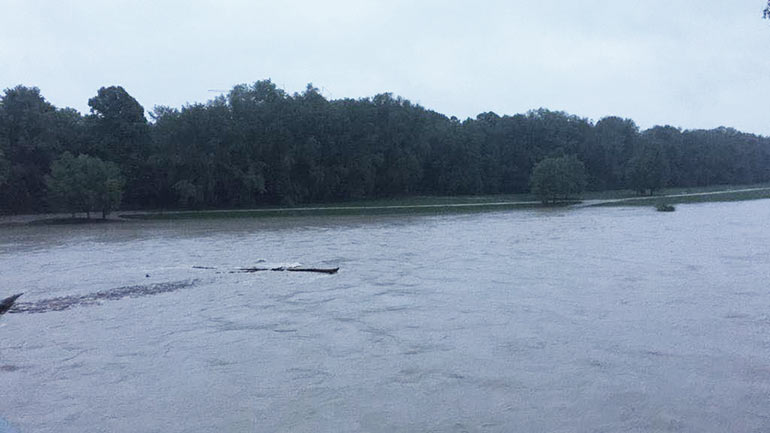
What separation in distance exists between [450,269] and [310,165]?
42.6 meters

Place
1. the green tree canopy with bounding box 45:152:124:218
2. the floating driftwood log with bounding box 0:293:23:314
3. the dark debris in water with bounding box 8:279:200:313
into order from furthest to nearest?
the green tree canopy with bounding box 45:152:124:218 < the dark debris in water with bounding box 8:279:200:313 < the floating driftwood log with bounding box 0:293:23:314

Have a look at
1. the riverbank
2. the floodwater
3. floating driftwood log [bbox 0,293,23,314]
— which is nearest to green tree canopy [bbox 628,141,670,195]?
the riverbank

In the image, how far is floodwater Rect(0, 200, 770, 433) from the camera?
927 centimetres

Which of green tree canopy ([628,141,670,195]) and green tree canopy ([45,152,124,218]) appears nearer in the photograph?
green tree canopy ([45,152,124,218])

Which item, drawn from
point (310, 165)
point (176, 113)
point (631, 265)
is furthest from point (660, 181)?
point (631, 265)

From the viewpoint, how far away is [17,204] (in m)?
56.4

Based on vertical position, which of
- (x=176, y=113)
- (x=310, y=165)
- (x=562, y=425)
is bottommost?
(x=562, y=425)

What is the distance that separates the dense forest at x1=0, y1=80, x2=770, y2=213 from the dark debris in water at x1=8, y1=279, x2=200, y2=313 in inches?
1353

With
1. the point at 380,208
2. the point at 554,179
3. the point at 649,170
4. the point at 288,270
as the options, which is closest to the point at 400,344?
the point at 288,270

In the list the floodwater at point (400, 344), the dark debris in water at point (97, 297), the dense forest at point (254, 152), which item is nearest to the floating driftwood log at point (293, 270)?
the floodwater at point (400, 344)

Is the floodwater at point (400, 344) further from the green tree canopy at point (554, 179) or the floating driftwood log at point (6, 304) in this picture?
the green tree canopy at point (554, 179)

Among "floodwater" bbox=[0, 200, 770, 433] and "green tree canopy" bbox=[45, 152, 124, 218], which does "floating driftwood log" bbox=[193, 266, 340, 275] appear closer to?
"floodwater" bbox=[0, 200, 770, 433]

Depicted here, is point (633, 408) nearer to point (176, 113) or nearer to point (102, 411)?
point (102, 411)

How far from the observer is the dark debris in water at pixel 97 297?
16.5m
